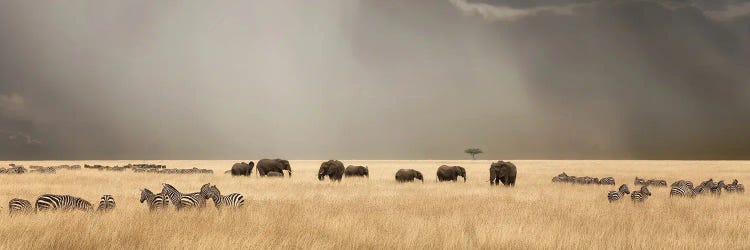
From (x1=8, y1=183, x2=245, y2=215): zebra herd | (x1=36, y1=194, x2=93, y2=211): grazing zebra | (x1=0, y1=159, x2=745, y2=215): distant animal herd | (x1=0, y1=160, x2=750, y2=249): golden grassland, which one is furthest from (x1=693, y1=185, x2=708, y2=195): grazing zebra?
(x1=36, y1=194, x2=93, y2=211): grazing zebra

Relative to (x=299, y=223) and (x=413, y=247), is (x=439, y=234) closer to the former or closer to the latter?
(x=413, y=247)

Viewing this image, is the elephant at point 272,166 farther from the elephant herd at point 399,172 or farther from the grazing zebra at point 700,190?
the grazing zebra at point 700,190

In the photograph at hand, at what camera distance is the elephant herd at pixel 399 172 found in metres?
33.4

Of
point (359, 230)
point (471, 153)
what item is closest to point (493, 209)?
point (359, 230)

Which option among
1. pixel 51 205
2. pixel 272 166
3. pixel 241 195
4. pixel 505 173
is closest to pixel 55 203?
pixel 51 205

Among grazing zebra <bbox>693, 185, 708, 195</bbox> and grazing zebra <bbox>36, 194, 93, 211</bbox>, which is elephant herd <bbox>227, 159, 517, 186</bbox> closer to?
grazing zebra <bbox>693, 185, 708, 195</bbox>

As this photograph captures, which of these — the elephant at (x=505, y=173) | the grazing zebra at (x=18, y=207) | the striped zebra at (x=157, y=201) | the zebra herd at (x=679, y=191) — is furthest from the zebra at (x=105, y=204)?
the elephant at (x=505, y=173)

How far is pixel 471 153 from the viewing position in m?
161

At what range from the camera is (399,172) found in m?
37.7

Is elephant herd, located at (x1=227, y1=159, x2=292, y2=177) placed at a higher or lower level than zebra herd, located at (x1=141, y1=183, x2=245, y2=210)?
higher

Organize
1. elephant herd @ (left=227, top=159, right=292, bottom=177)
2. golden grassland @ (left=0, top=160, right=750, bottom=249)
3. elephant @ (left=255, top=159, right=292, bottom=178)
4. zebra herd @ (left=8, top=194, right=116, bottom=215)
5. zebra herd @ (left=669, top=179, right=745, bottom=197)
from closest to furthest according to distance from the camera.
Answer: golden grassland @ (left=0, top=160, right=750, bottom=249)
zebra herd @ (left=8, top=194, right=116, bottom=215)
zebra herd @ (left=669, top=179, right=745, bottom=197)
elephant herd @ (left=227, top=159, right=292, bottom=177)
elephant @ (left=255, top=159, right=292, bottom=178)

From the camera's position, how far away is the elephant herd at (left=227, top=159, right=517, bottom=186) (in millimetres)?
33438

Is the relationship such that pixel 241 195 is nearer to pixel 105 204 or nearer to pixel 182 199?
pixel 182 199

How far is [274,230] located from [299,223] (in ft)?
4.37
